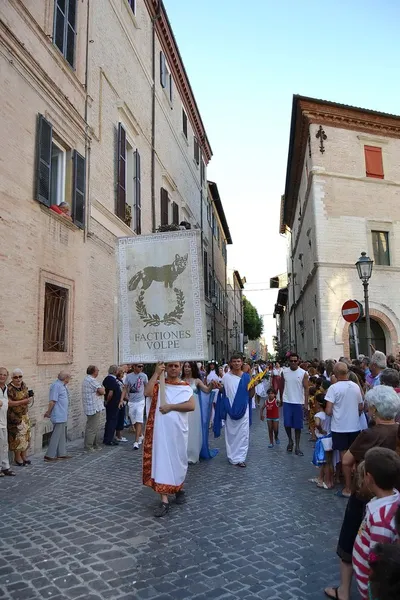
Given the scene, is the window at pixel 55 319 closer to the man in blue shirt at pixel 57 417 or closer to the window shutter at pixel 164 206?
the man in blue shirt at pixel 57 417

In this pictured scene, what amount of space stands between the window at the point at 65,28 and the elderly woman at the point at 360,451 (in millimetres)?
10388

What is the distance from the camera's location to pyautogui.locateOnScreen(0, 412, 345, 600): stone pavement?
3.66 metres

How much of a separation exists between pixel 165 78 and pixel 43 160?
13496 millimetres

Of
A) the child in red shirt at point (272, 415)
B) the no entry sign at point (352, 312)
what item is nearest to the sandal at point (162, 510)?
the child in red shirt at point (272, 415)

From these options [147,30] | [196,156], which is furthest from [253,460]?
[196,156]

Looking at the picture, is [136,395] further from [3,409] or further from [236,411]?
[3,409]

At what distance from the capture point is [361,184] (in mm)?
22031

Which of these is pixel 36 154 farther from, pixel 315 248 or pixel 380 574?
pixel 315 248

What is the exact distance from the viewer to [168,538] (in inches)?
182

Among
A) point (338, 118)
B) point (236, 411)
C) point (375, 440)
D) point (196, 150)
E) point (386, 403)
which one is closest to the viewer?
point (375, 440)

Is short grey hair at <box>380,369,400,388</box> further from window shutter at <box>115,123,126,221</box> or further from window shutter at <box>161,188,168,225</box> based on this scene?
window shutter at <box>161,188,168,225</box>

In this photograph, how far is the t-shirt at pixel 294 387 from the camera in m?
9.16

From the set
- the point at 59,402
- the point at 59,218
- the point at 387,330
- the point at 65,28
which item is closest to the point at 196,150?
the point at 387,330

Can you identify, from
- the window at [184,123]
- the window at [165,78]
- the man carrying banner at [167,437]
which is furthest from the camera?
the window at [184,123]
